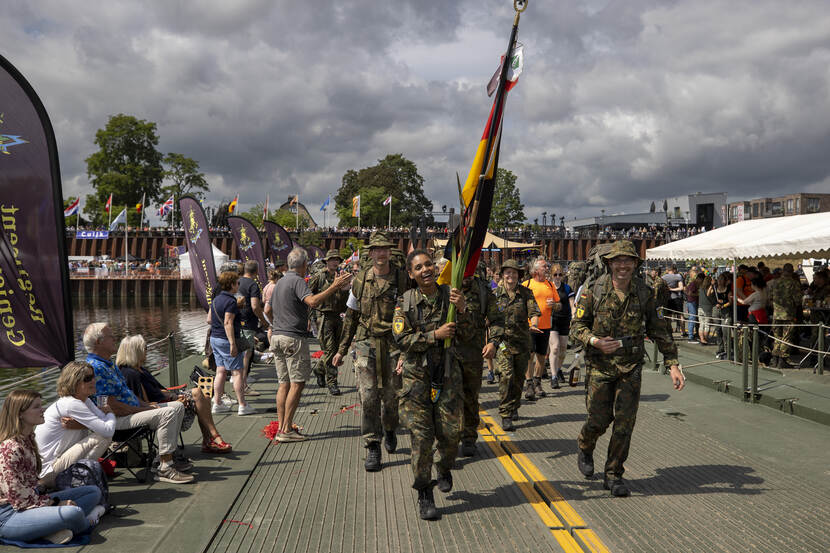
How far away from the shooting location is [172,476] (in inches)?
228

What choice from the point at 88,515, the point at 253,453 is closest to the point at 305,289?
the point at 253,453

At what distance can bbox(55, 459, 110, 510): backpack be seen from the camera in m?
4.83

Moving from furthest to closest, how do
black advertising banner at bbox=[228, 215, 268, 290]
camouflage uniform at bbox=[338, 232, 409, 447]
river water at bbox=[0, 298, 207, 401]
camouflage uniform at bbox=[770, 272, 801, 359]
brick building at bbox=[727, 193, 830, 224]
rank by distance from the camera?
brick building at bbox=[727, 193, 830, 224] < black advertising banner at bbox=[228, 215, 268, 290] < river water at bbox=[0, 298, 207, 401] < camouflage uniform at bbox=[770, 272, 801, 359] < camouflage uniform at bbox=[338, 232, 409, 447]

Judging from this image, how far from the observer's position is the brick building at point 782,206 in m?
94.5

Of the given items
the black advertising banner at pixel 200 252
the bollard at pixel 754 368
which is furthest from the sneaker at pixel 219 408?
the bollard at pixel 754 368

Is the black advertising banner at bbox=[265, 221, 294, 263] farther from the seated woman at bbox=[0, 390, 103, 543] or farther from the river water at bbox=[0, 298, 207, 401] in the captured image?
the seated woman at bbox=[0, 390, 103, 543]

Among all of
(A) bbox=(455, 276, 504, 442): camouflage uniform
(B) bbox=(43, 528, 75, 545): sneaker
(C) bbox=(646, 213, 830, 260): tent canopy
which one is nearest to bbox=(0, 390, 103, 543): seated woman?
(B) bbox=(43, 528, 75, 545): sneaker

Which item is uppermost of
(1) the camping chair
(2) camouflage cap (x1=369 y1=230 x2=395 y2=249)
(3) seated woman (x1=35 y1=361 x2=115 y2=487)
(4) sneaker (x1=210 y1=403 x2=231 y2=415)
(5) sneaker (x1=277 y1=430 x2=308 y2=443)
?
(2) camouflage cap (x1=369 y1=230 x2=395 y2=249)

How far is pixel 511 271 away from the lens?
853cm

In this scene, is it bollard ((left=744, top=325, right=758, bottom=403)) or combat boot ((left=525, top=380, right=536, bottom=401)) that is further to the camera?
combat boot ((left=525, top=380, right=536, bottom=401))

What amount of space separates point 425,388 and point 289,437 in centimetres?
295

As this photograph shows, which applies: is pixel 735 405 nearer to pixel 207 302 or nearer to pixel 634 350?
pixel 634 350

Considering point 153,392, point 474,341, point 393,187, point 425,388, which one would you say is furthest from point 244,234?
point 393,187

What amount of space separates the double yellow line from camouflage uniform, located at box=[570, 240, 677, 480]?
646 mm
